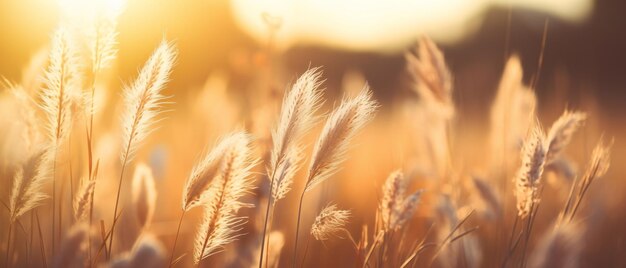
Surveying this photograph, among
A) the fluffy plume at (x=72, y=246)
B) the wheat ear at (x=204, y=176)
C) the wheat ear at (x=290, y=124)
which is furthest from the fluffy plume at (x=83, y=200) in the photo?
the wheat ear at (x=290, y=124)

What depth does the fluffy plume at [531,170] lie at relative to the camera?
1421mm

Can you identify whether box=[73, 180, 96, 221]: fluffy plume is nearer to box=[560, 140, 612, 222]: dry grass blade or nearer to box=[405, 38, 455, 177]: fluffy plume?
box=[560, 140, 612, 222]: dry grass blade

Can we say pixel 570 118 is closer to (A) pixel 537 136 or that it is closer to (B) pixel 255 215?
(A) pixel 537 136

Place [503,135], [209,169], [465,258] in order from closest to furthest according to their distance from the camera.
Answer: [209,169], [465,258], [503,135]

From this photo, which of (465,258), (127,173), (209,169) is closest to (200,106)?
(127,173)

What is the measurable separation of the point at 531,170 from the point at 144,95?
34.0 inches

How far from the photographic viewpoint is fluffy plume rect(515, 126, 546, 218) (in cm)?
142

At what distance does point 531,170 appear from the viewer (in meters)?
1.43

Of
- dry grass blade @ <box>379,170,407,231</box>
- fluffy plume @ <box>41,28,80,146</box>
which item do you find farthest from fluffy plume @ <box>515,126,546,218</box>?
fluffy plume @ <box>41,28,80,146</box>

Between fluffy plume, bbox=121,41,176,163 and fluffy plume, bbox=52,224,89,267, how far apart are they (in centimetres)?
19

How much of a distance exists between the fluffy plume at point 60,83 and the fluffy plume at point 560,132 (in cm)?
109

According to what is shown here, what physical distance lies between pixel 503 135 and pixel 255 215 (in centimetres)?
→ 105

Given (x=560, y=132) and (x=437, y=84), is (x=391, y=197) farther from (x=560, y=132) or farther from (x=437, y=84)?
(x=437, y=84)

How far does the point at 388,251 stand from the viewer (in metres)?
1.65
